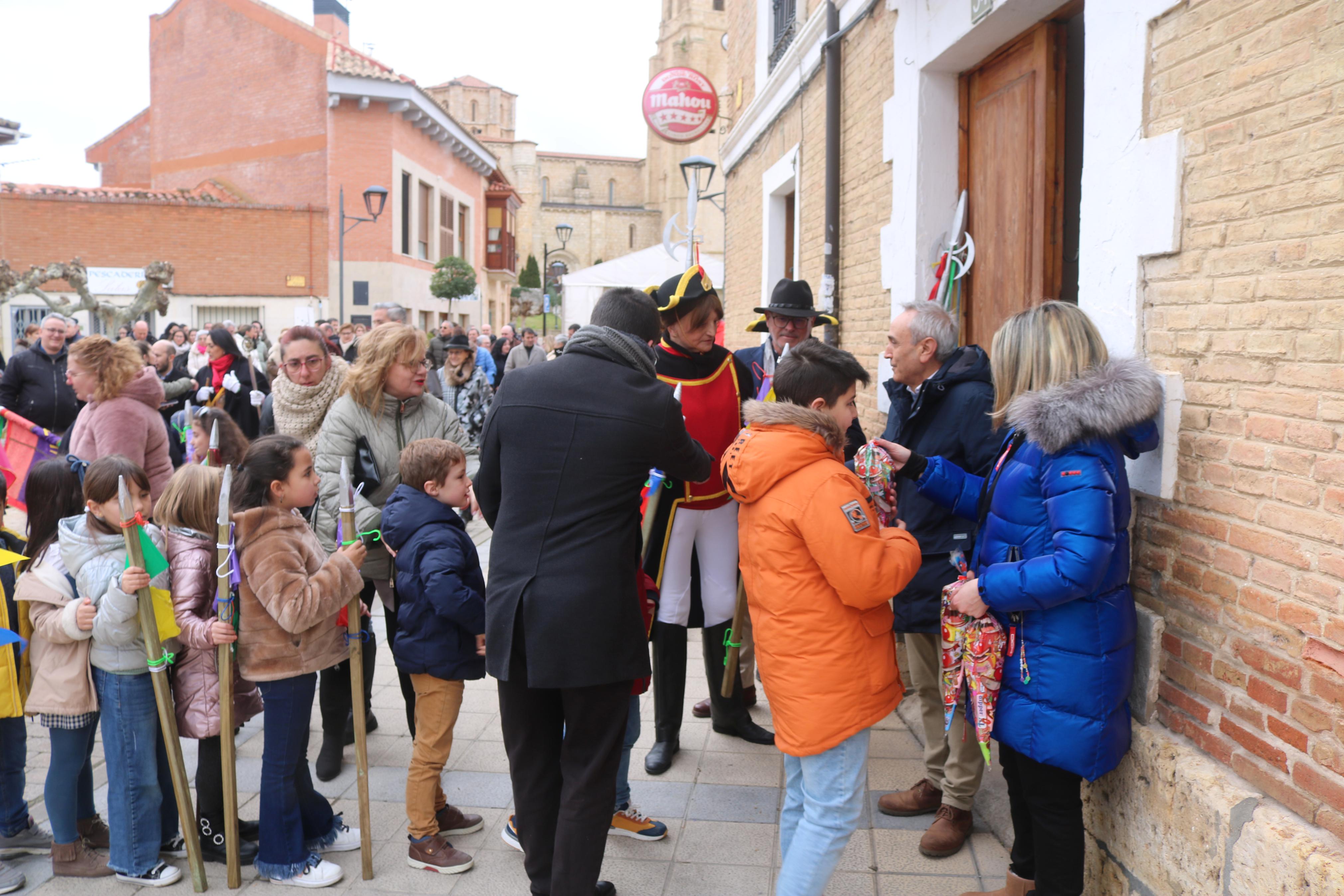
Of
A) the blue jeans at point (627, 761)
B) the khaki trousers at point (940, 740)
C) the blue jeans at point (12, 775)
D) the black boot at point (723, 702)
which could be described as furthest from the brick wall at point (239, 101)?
the khaki trousers at point (940, 740)

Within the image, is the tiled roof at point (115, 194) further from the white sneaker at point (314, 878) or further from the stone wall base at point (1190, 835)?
the stone wall base at point (1190, 835)

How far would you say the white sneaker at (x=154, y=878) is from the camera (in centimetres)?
323

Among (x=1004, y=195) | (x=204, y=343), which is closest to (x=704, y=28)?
(x=204, y=343)

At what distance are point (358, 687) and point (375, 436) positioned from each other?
1102 mm

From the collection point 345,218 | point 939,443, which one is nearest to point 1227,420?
point 939,443

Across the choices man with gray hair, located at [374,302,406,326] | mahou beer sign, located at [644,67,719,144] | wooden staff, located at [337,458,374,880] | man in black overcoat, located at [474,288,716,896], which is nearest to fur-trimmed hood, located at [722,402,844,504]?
man in black overcoat, located at [474,288,716,896]

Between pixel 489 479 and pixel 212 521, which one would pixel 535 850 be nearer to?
pixel 489 479

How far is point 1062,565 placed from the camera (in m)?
2.45

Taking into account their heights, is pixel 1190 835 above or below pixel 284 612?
below

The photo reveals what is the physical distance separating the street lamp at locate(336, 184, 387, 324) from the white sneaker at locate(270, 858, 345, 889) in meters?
18.1

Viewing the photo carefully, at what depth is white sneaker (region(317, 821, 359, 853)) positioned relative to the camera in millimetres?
3465

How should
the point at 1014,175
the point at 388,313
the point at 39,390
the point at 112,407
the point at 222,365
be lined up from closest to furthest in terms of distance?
the point at 1014,175
the point at 112,407
the point at 39,390
the point at 222,365
the point at 388,313

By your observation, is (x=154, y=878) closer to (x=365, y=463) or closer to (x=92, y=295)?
(x=365, y=463)

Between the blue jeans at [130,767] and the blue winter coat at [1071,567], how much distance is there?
8.96 feet
